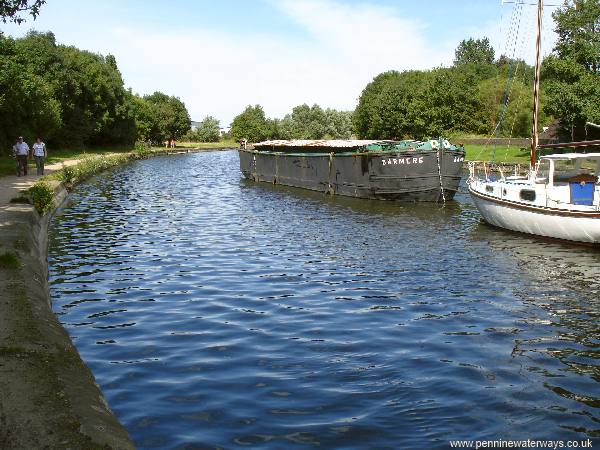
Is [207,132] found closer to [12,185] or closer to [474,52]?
[474,52]

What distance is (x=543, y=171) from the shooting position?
2250 centimetres

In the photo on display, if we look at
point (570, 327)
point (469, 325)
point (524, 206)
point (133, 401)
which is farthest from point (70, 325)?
point (524, 206)

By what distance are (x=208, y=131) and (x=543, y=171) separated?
507ft

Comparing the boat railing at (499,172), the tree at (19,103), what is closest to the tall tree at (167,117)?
the tree at (19,103)

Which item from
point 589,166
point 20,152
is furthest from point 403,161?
point 20,152

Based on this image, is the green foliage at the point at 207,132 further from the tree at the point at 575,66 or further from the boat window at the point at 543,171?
the boat window at the point at 543,171

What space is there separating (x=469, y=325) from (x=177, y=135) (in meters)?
139

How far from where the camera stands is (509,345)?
11062 mm

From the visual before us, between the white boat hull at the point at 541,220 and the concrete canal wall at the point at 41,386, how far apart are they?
53.9 ft

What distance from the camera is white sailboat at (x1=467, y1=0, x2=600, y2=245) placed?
2031cm

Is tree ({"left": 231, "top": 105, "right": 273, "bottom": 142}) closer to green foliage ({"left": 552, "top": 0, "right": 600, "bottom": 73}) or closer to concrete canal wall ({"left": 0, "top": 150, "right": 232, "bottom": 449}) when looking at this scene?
green foliage ({"left": 552, "top": 0, "right": 600, "bottom": 73})

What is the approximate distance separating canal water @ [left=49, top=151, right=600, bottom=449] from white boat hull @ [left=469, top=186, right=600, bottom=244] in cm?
47

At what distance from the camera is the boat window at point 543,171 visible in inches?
877

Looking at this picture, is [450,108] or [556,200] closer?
[556,200]
